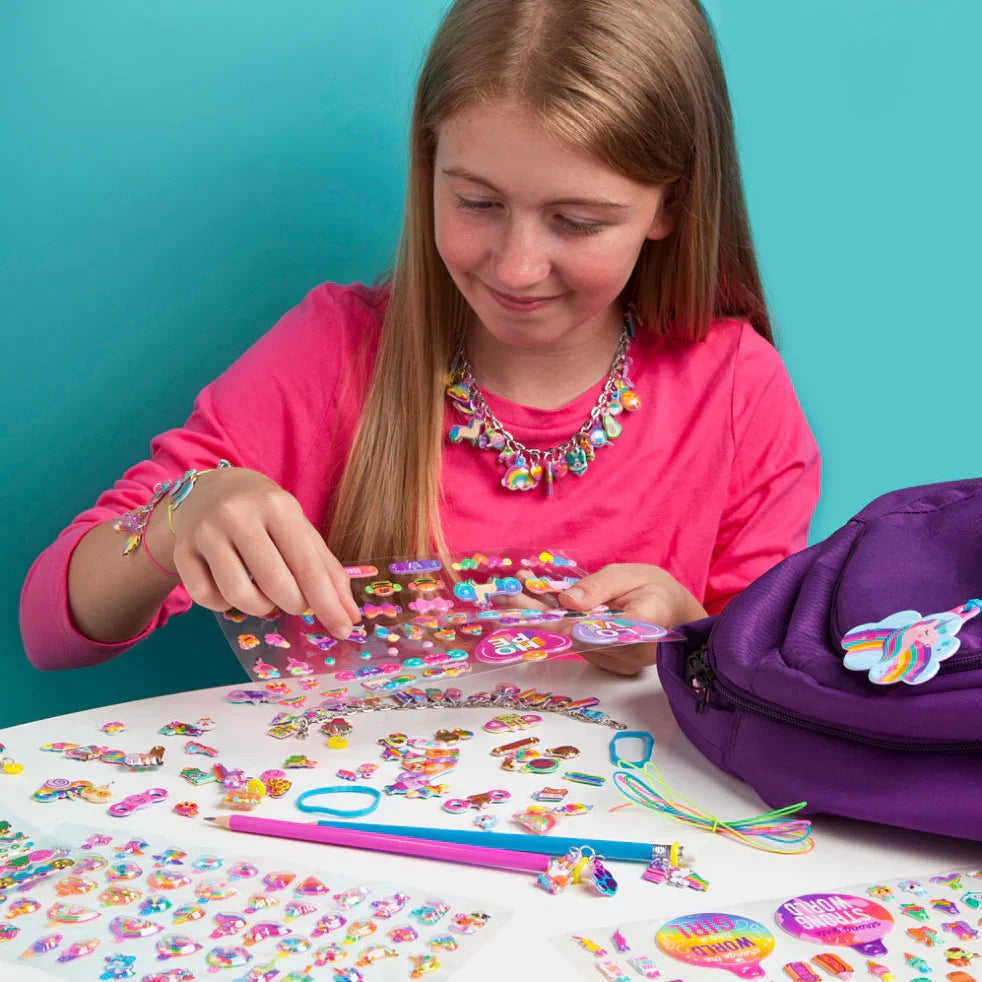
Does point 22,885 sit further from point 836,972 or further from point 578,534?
point 578,534

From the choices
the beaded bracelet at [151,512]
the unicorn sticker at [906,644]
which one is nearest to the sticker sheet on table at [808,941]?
the unicorn sticker at [906,644]

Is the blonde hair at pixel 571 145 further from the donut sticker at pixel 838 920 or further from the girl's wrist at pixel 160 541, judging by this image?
the donut sticker at pixel 838 920

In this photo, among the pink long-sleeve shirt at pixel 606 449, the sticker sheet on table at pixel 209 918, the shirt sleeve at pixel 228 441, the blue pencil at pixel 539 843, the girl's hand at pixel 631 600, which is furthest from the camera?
the pink long-sleeve shirt at pixel 606 449

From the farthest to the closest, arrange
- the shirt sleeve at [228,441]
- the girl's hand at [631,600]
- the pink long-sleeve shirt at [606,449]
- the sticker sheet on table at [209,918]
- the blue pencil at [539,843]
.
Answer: the pink long-sleeve shirt at [606,449] → the shirt sleeve at [228,441] → the girl's hand at [631,600] → the blue pencil at [539,843] → the sticker sheet on table at [209,918]

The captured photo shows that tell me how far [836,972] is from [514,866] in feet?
0.58

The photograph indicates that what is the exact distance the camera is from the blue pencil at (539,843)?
0.65 m

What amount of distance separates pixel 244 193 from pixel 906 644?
89 centimetres

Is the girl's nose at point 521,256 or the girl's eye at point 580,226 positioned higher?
the girl's eye at point 580,226

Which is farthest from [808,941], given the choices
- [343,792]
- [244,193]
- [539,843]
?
[244,193]

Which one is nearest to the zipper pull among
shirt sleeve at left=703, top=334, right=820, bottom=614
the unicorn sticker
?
the unicorn sticker

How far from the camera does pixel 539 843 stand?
648 mm

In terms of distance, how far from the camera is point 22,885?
61 cm

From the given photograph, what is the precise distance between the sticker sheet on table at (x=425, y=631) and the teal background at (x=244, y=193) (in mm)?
496

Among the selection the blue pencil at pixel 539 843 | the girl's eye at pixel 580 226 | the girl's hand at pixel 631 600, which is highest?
the girl's eye at pixel 580 226
